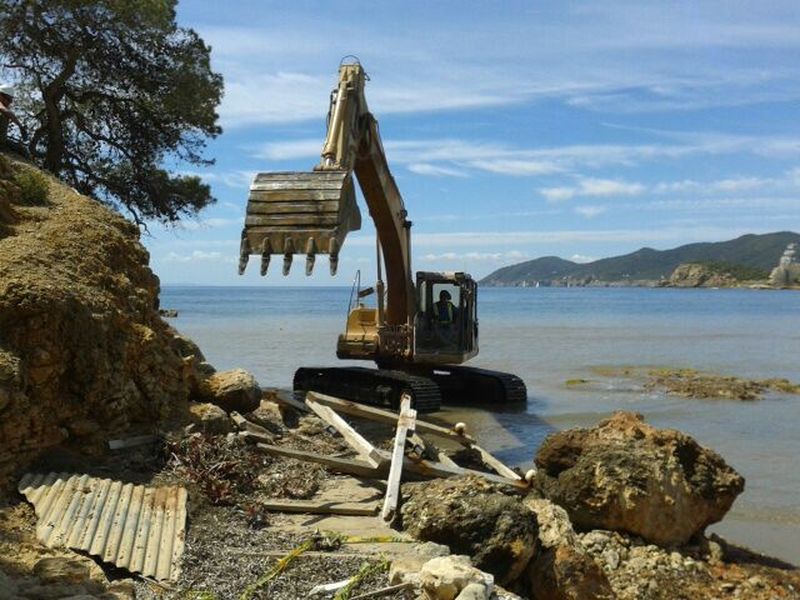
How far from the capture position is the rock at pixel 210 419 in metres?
10.1

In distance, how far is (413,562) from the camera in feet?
21.5

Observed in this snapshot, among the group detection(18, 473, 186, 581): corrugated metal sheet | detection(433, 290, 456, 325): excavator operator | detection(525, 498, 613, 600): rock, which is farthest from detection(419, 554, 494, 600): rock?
detection(433, 290, 456, 325): excavator operator

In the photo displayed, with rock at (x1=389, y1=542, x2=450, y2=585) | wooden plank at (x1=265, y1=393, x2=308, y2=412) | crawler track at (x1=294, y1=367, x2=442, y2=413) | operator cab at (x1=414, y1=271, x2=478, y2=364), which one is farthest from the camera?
operator cab at (x1=414, y1=271, x2=478, y2=364)

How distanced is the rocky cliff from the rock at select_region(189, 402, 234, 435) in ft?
0.80

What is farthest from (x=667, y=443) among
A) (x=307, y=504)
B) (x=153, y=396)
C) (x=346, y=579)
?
(x=153, y=396)

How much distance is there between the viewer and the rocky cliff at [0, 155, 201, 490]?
828 centimetres

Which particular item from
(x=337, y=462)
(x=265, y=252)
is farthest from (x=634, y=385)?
(x=337, y=462)

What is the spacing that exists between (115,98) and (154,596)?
15.4m

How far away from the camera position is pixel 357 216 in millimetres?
12633

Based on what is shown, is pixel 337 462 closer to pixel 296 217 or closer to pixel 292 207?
pixel 296 217

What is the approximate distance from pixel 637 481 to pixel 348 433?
3.65 m

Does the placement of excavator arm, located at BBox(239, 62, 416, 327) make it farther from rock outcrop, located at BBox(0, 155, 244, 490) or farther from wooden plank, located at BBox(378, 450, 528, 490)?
wooden plank, located at BBox(378, 450, 528, 490)

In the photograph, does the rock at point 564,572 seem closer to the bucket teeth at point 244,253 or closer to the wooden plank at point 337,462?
the wooden plank at point 337,462

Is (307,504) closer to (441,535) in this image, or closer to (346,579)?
(441,535)
